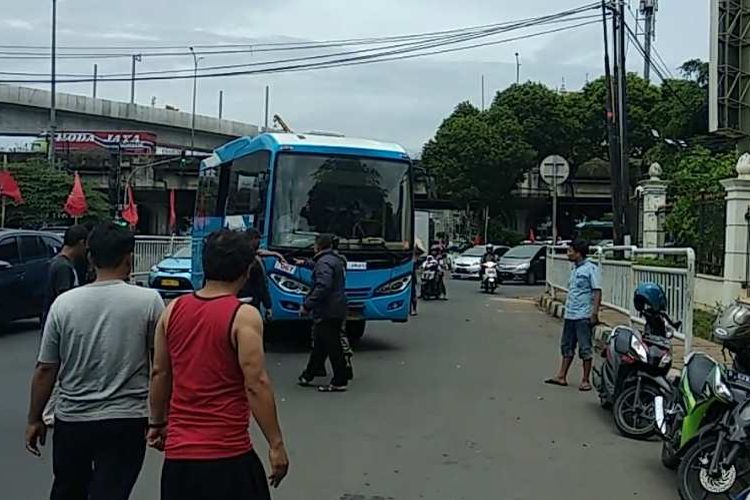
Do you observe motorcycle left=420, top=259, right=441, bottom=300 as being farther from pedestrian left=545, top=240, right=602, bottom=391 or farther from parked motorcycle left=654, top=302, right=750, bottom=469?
parked motorcycle left=654, top=302, right=750, bottom=469

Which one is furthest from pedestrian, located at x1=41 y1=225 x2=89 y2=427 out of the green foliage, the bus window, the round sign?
the green foliage

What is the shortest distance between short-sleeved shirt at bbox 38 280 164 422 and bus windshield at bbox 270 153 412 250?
9621mm

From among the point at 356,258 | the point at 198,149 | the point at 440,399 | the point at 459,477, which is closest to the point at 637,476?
the point at 459,477

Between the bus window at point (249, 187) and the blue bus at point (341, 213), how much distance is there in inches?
0.9

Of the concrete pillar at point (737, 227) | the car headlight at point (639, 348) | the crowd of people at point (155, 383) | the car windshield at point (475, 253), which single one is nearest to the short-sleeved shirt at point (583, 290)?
the car headlight at point (639, 348)

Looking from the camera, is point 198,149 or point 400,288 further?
point 198,149

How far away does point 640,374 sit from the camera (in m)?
8.72

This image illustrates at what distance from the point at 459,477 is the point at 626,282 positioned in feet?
26.9

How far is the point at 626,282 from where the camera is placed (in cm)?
1480

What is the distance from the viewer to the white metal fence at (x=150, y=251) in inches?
1169

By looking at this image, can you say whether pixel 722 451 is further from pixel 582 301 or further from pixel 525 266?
pixel 525 266

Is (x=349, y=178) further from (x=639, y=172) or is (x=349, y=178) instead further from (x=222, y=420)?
(x=639, y=172)

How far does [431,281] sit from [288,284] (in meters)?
12.3

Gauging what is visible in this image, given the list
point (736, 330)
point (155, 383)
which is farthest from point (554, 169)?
point (155, 383)
